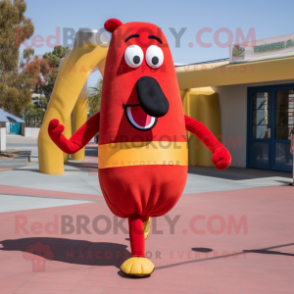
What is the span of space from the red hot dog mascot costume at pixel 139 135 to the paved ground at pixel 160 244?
1.61 feet

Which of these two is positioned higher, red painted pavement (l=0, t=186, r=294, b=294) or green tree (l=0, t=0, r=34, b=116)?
green tree (l=0, t=0, r=34, b=116)

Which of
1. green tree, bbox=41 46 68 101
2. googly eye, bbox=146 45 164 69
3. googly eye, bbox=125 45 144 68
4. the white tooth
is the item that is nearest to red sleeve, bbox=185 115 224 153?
the white tooth

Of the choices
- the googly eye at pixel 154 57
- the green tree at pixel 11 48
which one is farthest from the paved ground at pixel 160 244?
the green tree at pixel 11 48

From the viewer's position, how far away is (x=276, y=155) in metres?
13.2

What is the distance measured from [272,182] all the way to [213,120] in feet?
14.0

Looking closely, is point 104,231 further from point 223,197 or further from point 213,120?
point 213,120

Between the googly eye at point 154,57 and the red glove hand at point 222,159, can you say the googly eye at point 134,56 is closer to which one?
the googly eye at point 154,57

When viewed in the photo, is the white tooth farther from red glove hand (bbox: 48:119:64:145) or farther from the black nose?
red glove hand (bbox: 48:119:64:145)

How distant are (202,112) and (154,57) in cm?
1064

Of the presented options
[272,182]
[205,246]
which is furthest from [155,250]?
[272,182]

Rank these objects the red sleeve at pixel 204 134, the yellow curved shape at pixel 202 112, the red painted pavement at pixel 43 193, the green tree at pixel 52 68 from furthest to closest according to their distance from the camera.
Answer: the green tree at pixel 52 68, the yellow curved shape at pixel 202 112, the red painted pavement at pixel 43 193, the red sleeve at pixel 204 134

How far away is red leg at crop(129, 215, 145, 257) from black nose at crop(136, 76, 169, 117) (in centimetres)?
111

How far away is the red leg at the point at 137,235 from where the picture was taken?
398cm

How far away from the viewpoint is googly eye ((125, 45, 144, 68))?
3850 mm
